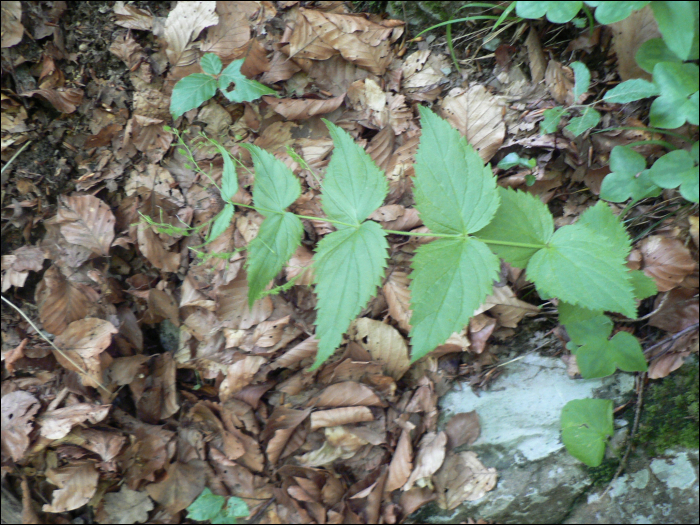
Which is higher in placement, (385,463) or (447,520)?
(385,463)

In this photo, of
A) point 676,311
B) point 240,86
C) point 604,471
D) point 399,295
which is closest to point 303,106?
point 240,86

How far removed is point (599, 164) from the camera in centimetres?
161

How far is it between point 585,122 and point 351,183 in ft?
3.00

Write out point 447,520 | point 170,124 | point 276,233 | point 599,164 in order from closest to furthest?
point 276,233 → point 599,164 → point 447,520 → point 170,124

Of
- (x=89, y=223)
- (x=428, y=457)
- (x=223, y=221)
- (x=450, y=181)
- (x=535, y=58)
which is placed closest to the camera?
(x=450, y=181)

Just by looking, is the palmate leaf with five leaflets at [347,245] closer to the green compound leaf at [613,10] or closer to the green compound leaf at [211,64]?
the green compound leaf at [613,10]

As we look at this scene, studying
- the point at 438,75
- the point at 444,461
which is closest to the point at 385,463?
the point at 444,461

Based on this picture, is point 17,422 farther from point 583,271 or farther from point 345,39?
point 583,271

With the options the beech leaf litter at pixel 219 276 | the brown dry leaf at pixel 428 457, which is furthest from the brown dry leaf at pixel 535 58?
the brown dry leaf at pixel 428 457

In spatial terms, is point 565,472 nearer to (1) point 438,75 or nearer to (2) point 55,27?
(1) point 438,75

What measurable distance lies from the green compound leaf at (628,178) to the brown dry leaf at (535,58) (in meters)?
0.47

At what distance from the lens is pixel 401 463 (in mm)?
1821

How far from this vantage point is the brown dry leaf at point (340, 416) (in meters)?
1.83

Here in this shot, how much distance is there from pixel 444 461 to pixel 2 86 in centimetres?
265
